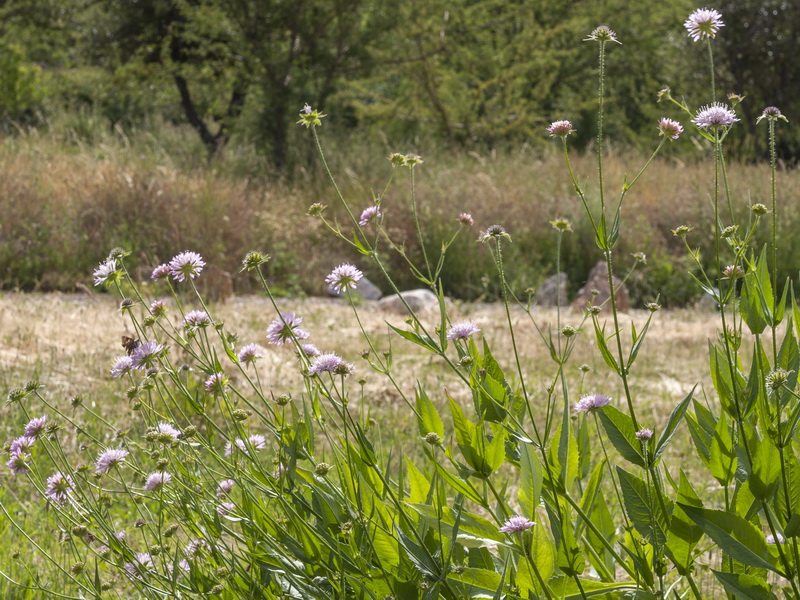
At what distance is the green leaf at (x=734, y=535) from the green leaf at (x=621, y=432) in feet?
0.58

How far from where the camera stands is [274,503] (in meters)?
2.01

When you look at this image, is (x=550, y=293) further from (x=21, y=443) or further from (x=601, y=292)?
(x=21, y=443)

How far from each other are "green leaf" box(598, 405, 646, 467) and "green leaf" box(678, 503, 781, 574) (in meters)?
0.18

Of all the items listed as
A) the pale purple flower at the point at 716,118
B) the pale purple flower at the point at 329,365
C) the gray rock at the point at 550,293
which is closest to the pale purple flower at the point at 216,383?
the pale purple flower at the point at 329,365

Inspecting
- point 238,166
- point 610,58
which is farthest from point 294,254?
point 610,58

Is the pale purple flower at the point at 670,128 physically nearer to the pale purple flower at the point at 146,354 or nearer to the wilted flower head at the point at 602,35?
the wilted flower head at the point at 602,35

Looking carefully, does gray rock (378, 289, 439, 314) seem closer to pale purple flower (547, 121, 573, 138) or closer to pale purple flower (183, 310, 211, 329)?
pale purple flower (183, 310, 211, 329)

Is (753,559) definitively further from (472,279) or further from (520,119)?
(520,119)

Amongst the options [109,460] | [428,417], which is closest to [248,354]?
[109,460]

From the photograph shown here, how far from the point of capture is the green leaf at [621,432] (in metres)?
1.51

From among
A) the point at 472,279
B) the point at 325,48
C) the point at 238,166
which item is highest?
the point at 325,48

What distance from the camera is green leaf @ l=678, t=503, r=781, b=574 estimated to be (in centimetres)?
132

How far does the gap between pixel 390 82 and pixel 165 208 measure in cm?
1254

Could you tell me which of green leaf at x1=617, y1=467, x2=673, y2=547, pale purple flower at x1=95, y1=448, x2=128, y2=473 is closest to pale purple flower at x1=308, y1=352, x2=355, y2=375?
pale purple flower at x1=95, y1=448, x2=128, y2=473
